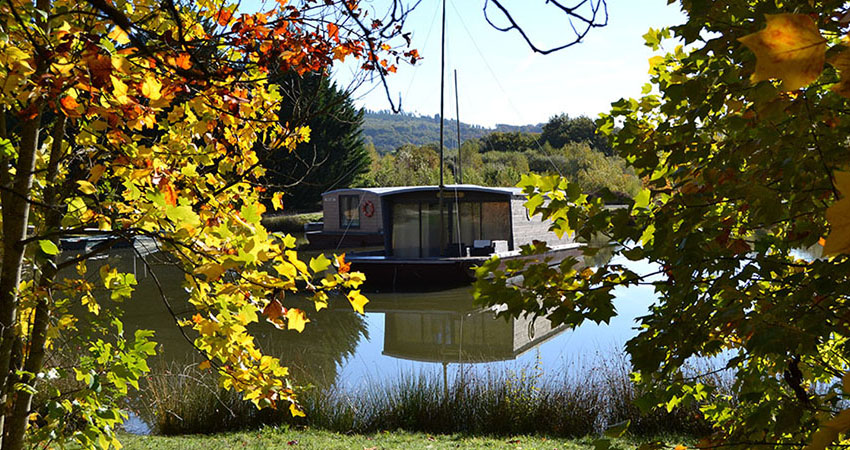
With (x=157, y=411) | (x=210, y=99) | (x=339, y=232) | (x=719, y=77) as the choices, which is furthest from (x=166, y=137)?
(x=339, y=232)

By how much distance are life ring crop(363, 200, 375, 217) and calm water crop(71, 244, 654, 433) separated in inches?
352

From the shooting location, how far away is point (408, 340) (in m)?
12.8

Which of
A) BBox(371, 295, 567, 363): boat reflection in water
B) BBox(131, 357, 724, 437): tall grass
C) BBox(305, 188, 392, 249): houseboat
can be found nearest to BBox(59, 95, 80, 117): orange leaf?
BBox(131, 357, 724, 437): tall grass

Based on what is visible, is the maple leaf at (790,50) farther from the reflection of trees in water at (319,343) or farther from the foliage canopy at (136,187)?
the reflection of trees in water at (319,343)

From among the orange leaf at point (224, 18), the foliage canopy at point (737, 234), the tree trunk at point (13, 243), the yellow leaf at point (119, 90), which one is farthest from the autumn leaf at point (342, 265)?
the orange leaf at point (224, 18)

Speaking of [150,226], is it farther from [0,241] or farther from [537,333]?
[537,333]

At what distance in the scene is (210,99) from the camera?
8.50ft

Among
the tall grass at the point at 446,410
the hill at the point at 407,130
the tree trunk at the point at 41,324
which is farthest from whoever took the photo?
the hill at the point at 407,130

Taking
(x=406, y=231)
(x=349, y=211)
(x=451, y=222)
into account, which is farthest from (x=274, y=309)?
(x=349, y=211)

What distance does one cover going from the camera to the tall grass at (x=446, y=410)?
683cm

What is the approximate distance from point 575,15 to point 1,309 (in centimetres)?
236

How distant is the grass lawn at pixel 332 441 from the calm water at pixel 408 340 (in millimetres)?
1259

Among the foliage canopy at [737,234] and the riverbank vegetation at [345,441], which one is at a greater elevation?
the foliage canopy at [737,234]

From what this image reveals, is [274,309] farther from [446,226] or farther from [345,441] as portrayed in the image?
[446,226]
